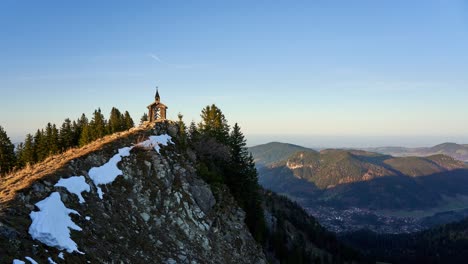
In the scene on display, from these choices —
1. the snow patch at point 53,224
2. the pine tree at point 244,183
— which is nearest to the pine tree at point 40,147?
the pine tree at point 244,183

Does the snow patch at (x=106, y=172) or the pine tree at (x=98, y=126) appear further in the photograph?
the pine tree at (x=98, y=126)

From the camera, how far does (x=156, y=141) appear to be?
4275 centimetres

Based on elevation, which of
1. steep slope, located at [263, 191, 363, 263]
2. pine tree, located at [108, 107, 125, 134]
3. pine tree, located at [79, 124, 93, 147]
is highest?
pine tree, located at [108, 107, 125, 134]

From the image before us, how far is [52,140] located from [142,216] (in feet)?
134

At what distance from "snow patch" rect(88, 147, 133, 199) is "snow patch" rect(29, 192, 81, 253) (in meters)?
5.41

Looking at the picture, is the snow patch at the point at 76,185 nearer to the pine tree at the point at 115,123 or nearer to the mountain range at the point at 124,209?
the mountain range at the point at 124,209

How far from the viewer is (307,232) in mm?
154000

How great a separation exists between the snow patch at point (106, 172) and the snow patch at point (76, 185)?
1399 mm

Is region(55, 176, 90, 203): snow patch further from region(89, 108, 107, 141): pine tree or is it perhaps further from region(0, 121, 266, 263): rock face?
region(89, 108, 107, 141): pine tree

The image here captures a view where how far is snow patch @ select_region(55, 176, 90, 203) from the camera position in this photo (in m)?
25.7

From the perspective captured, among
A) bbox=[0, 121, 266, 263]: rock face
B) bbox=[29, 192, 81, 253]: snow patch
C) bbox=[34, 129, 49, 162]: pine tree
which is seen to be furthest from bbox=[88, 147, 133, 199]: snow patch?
bbox=[34, 129, 49, 162]: pine tree

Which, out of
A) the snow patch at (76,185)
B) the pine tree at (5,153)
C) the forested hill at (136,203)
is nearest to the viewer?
the forested hill at (136,203)

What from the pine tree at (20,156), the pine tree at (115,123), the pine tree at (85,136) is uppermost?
the pine tree at (115,123)

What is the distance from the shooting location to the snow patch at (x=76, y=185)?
2567cm
